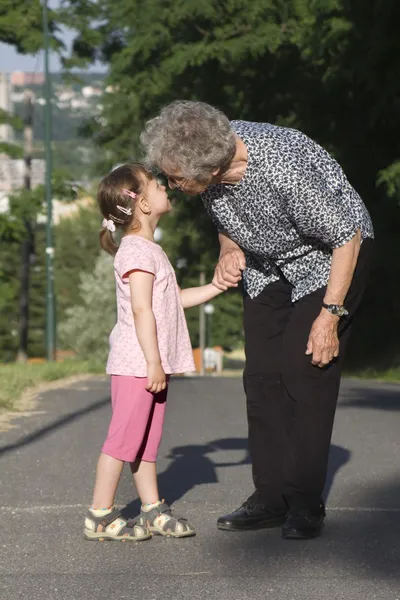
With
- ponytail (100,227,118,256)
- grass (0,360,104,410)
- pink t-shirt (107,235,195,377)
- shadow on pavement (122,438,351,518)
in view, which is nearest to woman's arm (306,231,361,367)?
pink t-shirt (107,235,195,377)

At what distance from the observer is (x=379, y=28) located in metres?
21.1

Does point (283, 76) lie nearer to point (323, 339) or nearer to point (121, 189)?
point (121, 189)

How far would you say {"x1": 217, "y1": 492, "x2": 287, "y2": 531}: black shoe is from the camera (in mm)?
5363

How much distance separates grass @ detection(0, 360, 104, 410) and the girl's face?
651 centimetres

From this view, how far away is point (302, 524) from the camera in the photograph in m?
5.15

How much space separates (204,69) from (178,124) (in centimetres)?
2351

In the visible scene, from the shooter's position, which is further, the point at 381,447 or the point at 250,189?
the point at 381,447

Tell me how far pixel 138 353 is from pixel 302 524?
3.02 feet

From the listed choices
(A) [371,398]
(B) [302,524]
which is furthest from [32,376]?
(B) [302,524]

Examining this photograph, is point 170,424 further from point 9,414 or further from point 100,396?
point 100,396

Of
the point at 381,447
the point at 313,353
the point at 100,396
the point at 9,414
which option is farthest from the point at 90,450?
the point at 100,396

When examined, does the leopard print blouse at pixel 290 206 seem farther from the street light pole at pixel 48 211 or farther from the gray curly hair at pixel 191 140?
the street light pole at pixel 48 211

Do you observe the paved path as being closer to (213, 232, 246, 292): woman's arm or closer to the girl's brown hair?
(213, 232, 246, 292): woman's arm

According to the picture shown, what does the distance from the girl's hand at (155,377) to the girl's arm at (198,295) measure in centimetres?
39
